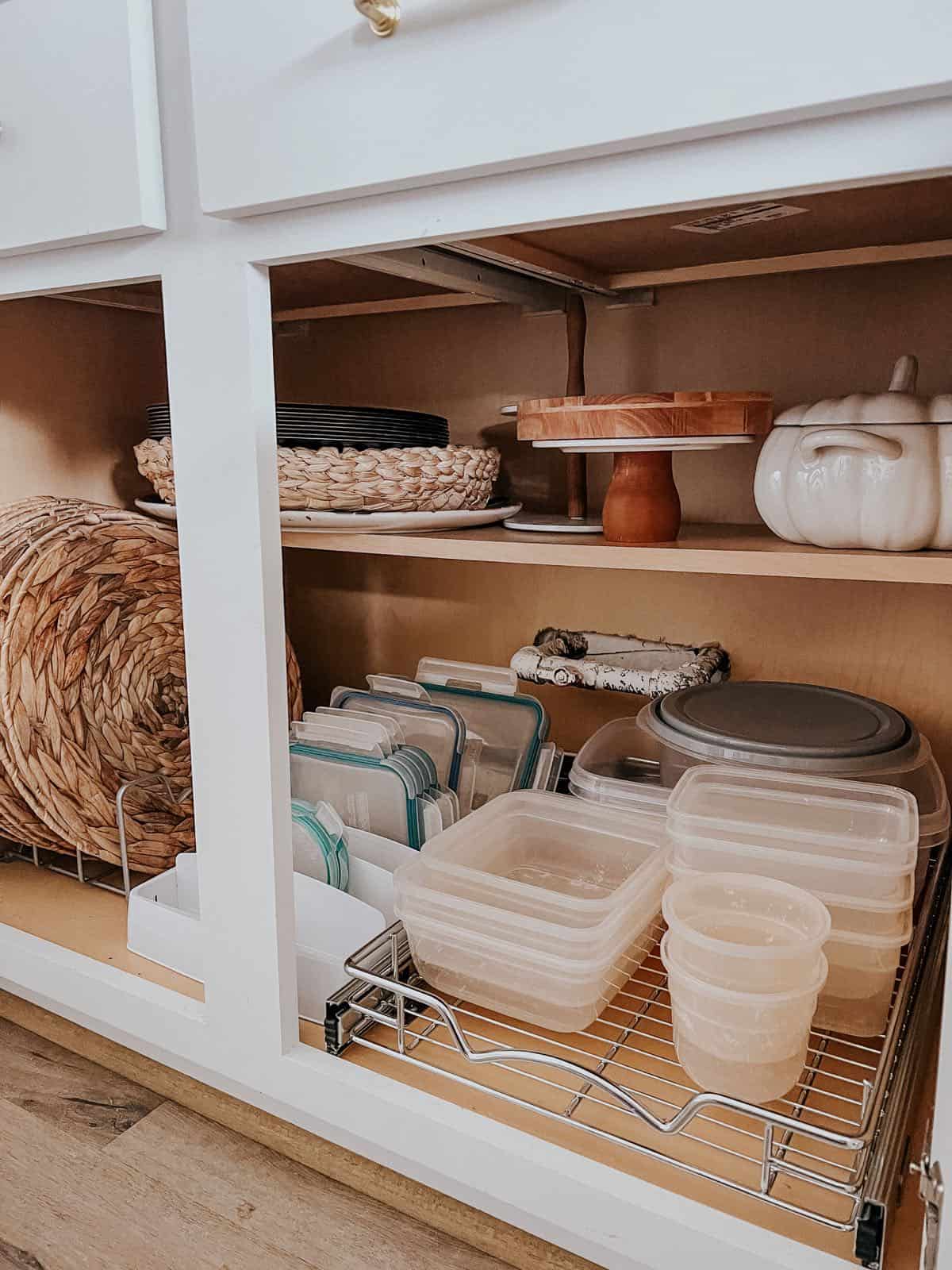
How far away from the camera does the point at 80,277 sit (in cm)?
76

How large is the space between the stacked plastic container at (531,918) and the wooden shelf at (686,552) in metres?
0.25

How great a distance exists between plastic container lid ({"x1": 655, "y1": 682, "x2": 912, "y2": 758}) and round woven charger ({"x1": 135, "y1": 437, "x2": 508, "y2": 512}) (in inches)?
11.8

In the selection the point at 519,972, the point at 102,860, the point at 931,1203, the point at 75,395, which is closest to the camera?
the point at 931,1203

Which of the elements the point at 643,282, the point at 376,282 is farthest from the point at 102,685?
the point at 643,282

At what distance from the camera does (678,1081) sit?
0.75 m

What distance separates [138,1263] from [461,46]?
2.69ft

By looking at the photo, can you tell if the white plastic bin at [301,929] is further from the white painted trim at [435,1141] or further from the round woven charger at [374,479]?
the round woven charger at [374,479]

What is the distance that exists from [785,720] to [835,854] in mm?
194

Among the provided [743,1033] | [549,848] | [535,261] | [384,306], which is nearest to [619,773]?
[549,848]

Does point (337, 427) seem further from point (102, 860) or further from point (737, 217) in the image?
point (102, 860)

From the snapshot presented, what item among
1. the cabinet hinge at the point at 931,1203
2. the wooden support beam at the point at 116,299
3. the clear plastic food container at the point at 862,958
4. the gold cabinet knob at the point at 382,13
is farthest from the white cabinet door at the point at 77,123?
the cabinet hinge at the point at 931,1203

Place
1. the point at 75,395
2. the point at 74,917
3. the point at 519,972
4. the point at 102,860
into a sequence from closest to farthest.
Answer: the point at 519,972
the point at 74,917
the point at 102,860
the point at 75,395

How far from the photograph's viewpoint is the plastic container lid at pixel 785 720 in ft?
2.86

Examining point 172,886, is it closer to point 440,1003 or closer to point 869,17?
point 440,1003
